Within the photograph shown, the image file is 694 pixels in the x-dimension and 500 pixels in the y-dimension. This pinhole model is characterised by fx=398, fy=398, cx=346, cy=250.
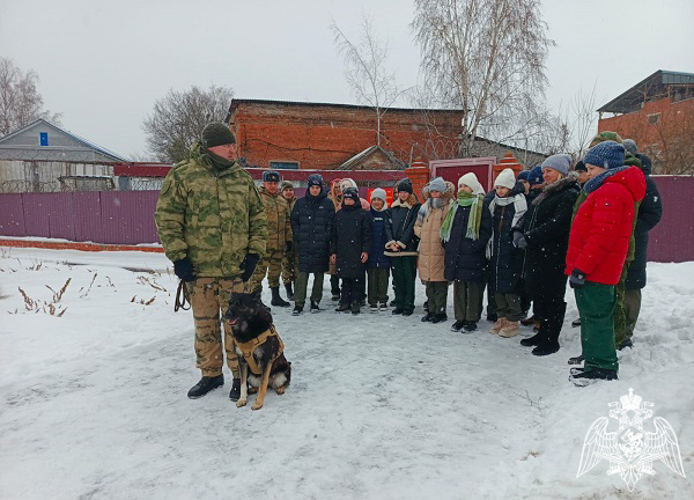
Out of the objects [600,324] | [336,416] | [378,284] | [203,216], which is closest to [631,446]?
[600,324]

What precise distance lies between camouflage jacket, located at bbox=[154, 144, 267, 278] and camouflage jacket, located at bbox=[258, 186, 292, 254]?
293cm

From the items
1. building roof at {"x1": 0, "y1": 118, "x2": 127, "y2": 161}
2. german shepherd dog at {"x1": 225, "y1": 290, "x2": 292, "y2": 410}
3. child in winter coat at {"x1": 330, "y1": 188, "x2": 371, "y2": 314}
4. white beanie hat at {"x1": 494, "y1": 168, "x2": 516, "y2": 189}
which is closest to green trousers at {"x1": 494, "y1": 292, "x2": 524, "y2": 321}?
white beanie hat at {"x1": 494, "y1": 168, "x2": 516, "y2": 189}

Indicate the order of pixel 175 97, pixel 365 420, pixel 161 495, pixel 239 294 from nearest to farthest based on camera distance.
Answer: pixel 161 495 < pixel 365 420 < pixel 239 294 < pixel 175 97

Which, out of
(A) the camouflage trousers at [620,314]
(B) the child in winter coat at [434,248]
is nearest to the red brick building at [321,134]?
(B) the child in winter coat at [434,248]

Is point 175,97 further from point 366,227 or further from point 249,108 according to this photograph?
point 366,227

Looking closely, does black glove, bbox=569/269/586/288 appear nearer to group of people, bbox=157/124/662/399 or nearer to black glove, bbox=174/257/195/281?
group of people, bbox=157/124/662/399

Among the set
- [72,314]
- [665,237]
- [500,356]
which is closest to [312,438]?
[500,356]

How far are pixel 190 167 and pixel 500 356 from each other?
141 inches

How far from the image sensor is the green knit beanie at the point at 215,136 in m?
3.31

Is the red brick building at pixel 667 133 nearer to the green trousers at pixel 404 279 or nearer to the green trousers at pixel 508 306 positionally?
the green trousers at pixel 508 306

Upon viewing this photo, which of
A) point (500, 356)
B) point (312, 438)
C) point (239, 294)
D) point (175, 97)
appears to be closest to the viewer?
point (312, 438)

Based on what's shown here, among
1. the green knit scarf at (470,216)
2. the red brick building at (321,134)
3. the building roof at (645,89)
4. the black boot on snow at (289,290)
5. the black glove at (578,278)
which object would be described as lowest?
the black boot on snow at (289,290)

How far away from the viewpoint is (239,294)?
316 cm

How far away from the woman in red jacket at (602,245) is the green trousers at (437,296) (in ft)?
7.60
